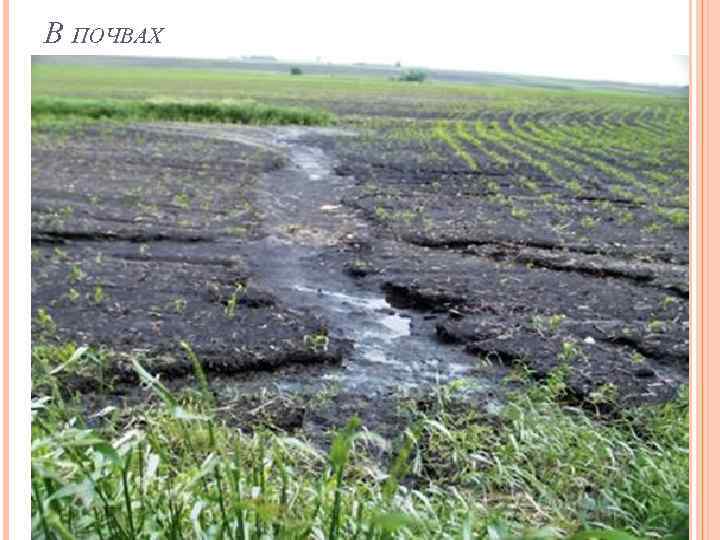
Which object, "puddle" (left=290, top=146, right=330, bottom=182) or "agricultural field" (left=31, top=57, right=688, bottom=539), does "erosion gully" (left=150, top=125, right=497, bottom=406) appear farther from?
"puddle" (left=290, top=146, right=330, bottom=182)

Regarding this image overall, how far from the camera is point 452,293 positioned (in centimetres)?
588

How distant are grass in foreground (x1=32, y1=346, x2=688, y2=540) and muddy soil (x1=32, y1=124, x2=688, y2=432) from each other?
1.17ft

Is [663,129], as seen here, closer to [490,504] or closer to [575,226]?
[575,226]

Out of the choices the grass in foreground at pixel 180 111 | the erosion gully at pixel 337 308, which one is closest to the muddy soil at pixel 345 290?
the erosion gully at pixel 337 308

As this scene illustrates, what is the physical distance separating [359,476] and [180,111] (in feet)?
51.1

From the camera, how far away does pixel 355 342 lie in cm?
529

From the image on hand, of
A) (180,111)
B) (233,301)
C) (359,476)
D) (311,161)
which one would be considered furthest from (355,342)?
(180,111)

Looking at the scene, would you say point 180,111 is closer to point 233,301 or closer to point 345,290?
point 345,290

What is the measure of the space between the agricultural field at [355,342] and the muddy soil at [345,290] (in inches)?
0.9

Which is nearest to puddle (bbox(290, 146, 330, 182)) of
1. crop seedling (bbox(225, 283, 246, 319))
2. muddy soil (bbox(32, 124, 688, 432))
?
muddy soil (bbox(32, 124, 688, 432))

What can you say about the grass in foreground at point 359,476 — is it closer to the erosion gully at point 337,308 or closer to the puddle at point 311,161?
the erosion gully at point 337,308

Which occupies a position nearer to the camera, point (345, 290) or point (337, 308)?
point (337, 308)

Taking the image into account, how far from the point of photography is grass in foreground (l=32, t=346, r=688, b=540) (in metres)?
1.90
